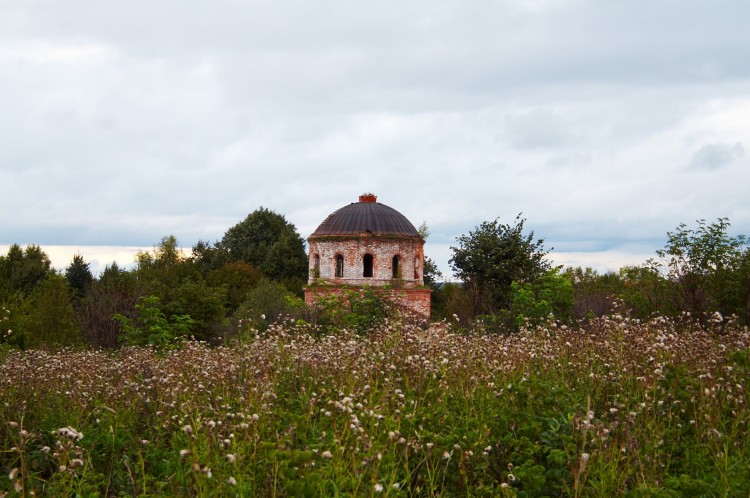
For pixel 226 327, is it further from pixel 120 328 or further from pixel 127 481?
pixel 127 481

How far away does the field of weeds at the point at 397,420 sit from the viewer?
204 inches

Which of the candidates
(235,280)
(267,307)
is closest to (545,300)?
(267,307)

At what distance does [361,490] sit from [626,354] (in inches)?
184

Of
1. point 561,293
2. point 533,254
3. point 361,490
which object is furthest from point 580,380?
point 533,254

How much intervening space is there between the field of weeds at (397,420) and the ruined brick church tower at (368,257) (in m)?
24.1

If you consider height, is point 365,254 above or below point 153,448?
above

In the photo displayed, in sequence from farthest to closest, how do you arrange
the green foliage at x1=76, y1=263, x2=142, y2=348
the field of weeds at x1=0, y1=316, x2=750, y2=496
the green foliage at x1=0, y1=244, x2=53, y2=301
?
the green foliage at x1=0, y1=244, x2=53, y2=301
the green foliage at x1=76, y1=263, x2=142, y2=348
the field of weeds at x1=0, y1=316, x2=750, y2=496

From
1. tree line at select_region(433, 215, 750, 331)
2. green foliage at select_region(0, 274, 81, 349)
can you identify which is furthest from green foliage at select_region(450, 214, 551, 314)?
green foliage at select_region(0, 274, 81, 349)

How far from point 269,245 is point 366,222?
25399 mm

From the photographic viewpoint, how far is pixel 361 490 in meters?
5.20

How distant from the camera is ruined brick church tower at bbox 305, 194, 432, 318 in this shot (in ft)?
112

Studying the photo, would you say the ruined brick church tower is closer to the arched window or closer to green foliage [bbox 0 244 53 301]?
the arched window

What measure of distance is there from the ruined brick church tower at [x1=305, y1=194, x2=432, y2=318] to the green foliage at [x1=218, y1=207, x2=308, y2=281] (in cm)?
1584

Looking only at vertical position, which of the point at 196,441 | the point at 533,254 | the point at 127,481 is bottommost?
the point at 127,481
